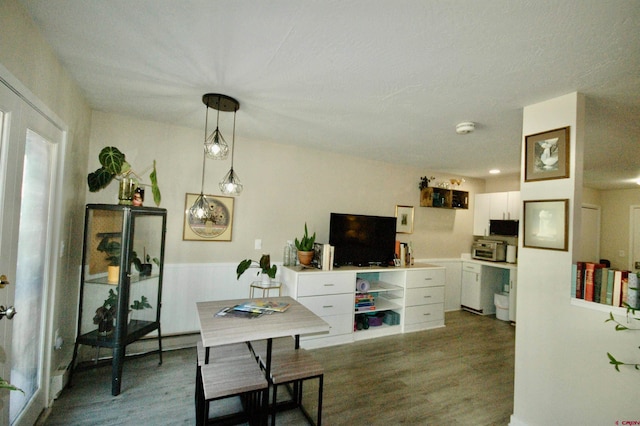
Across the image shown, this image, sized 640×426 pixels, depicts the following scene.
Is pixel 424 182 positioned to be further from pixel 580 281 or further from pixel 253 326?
pixel 253 326

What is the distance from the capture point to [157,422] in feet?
6.31

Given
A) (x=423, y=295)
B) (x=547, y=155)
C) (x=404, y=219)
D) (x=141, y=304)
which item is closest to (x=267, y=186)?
(x=141, y=304)

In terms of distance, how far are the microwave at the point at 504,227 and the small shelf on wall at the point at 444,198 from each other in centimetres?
53

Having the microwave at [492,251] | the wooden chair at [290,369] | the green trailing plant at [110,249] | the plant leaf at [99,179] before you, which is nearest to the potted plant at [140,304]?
the green trailing plant at [110,249]

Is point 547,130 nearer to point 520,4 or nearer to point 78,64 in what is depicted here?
point 520,4

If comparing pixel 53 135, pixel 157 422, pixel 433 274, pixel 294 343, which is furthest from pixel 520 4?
pixel 433 274

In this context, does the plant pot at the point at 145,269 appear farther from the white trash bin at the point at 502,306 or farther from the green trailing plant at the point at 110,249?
the white trash bin at the point at 502,306

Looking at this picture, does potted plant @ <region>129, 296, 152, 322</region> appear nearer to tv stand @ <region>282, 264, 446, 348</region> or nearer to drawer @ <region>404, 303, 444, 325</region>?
tv stand @ <region>282, 264, 446, 348</region>

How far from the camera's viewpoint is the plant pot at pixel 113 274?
90.8 inches

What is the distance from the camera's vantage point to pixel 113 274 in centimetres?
232

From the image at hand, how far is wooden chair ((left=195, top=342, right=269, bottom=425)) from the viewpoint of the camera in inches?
62.3

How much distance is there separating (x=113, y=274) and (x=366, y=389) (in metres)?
2.35

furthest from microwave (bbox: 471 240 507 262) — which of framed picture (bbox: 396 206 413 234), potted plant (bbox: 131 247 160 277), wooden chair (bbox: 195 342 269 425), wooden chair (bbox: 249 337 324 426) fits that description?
potted plant (bbox: 131 247 160 277)

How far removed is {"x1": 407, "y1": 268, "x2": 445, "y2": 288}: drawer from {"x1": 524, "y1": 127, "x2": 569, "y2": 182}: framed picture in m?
2.12
